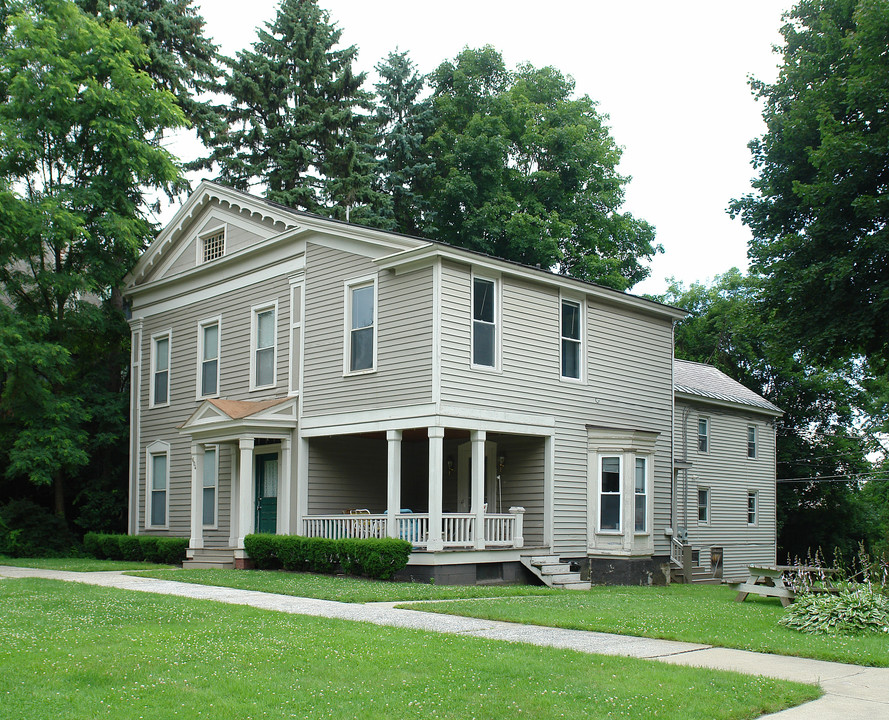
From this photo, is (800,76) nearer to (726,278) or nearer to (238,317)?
(238,317)

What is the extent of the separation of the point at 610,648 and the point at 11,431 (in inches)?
819

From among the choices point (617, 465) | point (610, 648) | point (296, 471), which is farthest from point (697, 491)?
point (610, 648)

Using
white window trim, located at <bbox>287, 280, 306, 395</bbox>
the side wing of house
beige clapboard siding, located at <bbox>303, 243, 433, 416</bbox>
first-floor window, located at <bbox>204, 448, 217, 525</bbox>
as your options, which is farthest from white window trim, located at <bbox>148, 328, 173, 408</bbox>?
the side wing of house

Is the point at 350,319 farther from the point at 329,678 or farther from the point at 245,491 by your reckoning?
the point at 329,678

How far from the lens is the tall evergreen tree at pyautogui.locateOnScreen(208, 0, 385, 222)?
125 ft

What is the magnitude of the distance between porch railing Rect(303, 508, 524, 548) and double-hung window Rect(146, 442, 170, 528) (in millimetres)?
6803

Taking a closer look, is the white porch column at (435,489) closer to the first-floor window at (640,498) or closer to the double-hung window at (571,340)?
the double-hung window at (571,340)

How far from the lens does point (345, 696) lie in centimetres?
720

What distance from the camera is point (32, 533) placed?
25.0 m

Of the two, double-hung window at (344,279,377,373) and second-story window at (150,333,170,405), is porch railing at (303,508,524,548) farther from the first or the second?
second-story window at (150,333,170,405)

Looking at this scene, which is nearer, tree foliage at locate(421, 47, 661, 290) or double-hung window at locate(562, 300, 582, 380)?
double-hung window at locate(562, 300, 582, 380)

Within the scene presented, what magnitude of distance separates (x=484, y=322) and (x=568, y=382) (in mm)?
2891

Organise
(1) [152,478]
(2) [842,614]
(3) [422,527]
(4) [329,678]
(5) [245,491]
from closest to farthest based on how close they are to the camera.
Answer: (4) [329,678] < (2) [842,614] < (3) [422,527] < (5) [245,491] < (1) [152,478]

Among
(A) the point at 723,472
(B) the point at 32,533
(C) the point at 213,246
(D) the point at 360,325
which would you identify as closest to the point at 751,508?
(A) the point at 723,472
